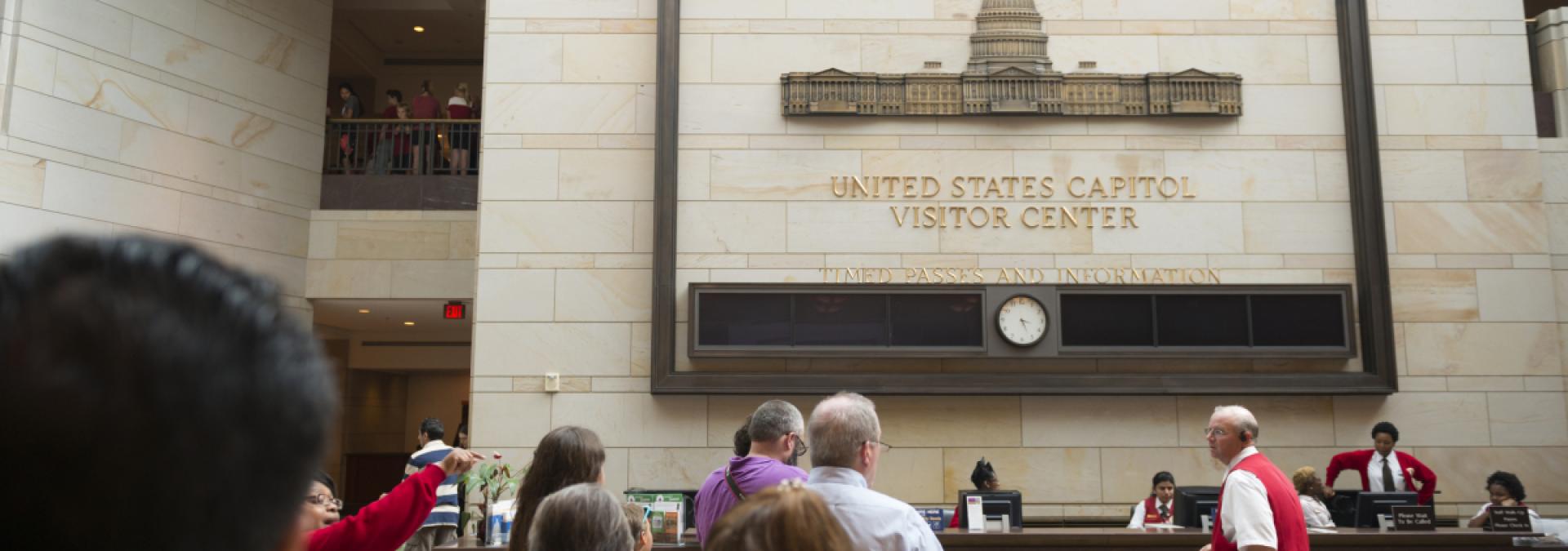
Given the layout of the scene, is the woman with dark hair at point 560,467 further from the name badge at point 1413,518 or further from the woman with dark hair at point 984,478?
the name badge at point 1413,518

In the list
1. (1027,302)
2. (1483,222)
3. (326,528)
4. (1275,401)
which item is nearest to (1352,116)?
(1483,222)

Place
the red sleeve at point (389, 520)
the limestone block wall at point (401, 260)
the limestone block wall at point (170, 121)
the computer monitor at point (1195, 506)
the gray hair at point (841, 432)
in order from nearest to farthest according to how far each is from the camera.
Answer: the red sleeve at point (389, 520) → the gray hair at point (841, 432) → the computer monitor at point (1195, 506) → the limestone block wall at point (170, 121) → the limestone block wall at point (401, 260)

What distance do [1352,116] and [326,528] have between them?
9.57 meters

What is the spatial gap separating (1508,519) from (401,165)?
12.2m

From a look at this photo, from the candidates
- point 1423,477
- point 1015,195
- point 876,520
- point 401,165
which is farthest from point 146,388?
point 401,165

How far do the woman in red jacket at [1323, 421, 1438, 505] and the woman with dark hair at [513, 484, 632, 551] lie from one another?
773 centimetres

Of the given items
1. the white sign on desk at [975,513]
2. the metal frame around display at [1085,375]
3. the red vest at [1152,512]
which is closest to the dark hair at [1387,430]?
the metal frame around display at [1085,375]

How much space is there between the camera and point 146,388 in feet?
2.04

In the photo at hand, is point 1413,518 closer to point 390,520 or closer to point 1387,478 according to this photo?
point 1387,478

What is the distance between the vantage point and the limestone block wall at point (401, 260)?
477 inches

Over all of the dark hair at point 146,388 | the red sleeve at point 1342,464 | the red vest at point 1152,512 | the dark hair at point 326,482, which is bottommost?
the red vest at point 1152,512

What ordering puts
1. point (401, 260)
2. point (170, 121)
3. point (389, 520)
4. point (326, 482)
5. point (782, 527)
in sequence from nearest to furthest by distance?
point (782, 527) < point (389, 520) < point (326, 482) < point (170, 121) < point (401, 260)

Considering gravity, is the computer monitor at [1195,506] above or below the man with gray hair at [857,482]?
below

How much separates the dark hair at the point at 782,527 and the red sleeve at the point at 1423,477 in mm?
8633
